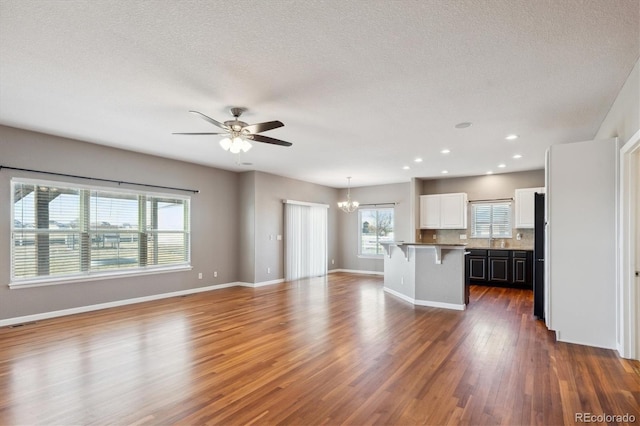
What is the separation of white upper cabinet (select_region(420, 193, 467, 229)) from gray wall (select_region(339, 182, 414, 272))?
0.42 meters

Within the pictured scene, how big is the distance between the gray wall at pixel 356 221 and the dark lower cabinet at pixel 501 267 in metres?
1.74

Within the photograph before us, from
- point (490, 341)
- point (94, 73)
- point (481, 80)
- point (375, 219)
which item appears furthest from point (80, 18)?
point (375, 219)

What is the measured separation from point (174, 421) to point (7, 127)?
4.84 meters

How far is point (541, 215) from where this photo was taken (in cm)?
493

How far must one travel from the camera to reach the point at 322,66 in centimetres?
295

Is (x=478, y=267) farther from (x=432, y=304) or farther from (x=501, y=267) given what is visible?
(x=432, y=304)

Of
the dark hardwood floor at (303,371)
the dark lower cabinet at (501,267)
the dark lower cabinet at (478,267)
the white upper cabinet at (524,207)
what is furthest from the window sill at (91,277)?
the white upper cabinet at (524,207)

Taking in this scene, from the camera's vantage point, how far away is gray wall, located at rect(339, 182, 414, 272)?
966 cm

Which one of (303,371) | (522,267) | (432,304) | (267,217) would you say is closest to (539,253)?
(432,304)

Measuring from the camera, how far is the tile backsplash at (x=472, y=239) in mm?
8117

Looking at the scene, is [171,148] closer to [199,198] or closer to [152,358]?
[199,198]

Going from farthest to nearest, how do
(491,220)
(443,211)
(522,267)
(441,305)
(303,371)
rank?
(443,211) < (491,220) < (522,267) < (441,305) < (303,371)

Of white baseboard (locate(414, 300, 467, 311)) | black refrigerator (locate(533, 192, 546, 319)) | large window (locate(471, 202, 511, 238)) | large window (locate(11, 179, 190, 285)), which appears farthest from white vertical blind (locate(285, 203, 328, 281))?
black refrigerator (locate(533, 192, 546, 319))

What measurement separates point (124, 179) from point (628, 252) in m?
7.07
